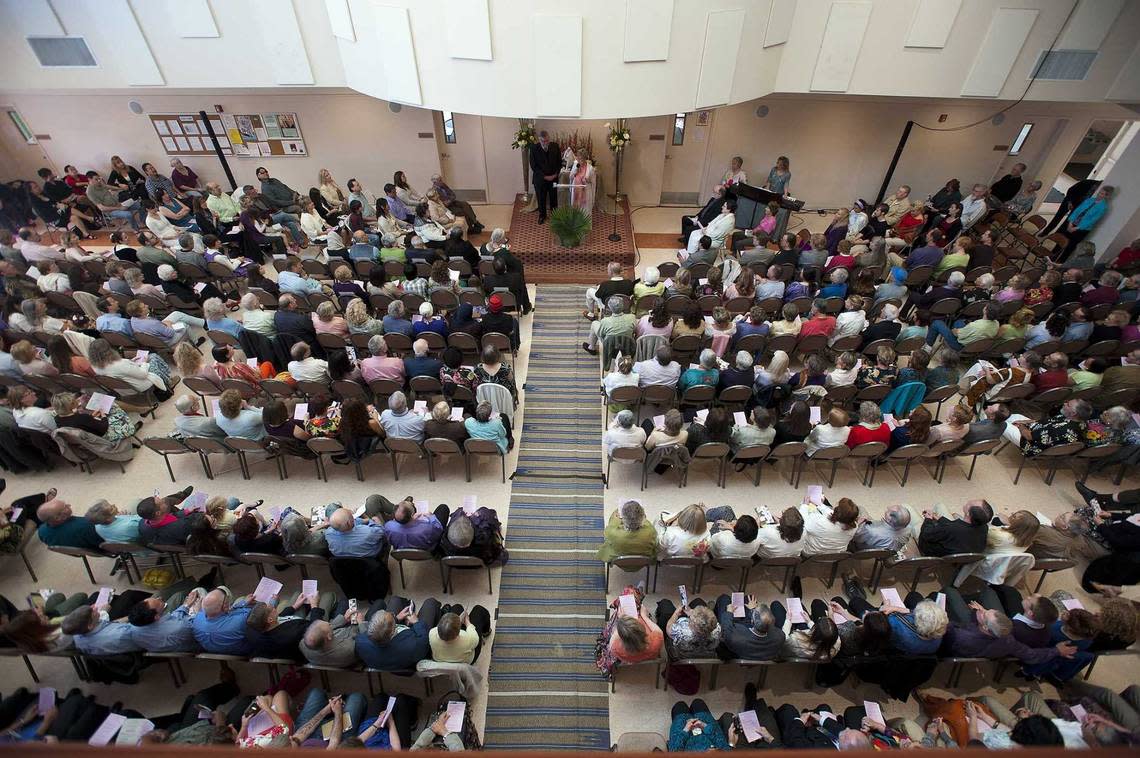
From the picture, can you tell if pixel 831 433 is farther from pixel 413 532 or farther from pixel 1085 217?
pixel 1085 217

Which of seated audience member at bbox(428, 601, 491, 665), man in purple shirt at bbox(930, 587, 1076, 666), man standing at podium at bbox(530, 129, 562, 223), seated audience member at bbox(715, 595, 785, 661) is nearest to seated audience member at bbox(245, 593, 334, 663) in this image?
seated audience member at bbox(428, 601, 491, 665)

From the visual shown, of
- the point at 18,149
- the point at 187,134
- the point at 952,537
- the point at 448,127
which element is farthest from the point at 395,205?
the point at 952,537

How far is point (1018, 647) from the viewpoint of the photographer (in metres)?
4.65

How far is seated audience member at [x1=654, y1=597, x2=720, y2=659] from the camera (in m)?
4.48

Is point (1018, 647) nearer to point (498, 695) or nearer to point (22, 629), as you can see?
point (498, 695)

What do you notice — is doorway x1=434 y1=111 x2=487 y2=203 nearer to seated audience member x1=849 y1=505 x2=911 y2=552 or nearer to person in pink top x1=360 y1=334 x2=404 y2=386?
person in pink top x1=360 y1=334 x2=404 y2=386

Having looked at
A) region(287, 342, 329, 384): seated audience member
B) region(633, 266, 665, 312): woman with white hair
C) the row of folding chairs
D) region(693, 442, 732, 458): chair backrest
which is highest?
region(633, 266, 665, 312): woman with white hair

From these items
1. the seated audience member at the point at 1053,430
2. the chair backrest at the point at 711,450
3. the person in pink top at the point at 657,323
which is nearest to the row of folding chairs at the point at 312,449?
the chair backrest at the point at 711,450

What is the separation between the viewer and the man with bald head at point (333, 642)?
4.37 m

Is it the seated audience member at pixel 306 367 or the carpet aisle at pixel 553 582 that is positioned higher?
the seated audience member at pixel 306 367

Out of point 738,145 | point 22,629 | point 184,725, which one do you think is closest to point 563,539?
point 184,725

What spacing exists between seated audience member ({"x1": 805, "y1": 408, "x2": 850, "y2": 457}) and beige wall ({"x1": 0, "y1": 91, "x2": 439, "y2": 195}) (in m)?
11.0

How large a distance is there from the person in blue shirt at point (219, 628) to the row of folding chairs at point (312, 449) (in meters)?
2.01

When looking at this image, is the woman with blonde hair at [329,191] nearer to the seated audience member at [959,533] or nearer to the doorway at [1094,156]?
the seated audience member at [959,533]
